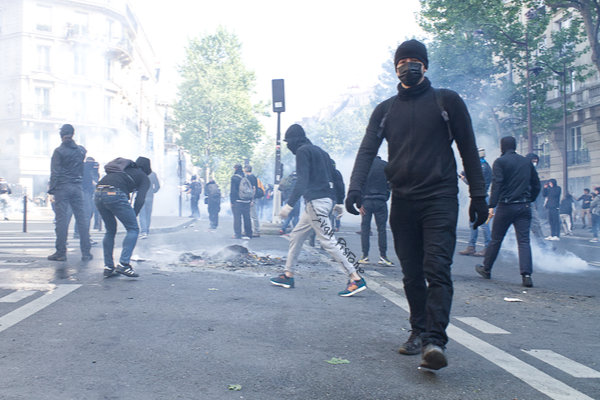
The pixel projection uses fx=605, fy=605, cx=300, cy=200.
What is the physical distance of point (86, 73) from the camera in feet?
160

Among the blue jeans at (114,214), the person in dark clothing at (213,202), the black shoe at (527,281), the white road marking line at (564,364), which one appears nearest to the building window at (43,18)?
the person in dark clothing at (213,202)

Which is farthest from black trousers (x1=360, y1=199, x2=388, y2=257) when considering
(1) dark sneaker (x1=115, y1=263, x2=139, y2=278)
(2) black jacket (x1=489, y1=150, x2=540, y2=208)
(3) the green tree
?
(3) the green tree

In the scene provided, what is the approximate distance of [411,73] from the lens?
12.2 ft

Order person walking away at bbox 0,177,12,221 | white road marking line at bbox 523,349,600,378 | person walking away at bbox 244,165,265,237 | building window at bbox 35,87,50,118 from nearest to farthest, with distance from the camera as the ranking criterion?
white road marking line at bbox 523,349,600,378, person walking away at bbox 244,165,265,237, person walking away at bbox 0,177,12,221, building window at bbox 35,87,50,118

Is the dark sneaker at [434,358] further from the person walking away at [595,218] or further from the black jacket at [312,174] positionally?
the person walking away at [595,218]

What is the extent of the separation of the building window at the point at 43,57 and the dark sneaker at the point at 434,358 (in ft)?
159

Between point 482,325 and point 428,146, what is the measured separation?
1861 millimetres

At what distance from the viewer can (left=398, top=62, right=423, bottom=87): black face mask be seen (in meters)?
3.70

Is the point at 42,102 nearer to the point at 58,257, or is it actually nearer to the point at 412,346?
the point at 58,257

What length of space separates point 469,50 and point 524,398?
31951 millimetres

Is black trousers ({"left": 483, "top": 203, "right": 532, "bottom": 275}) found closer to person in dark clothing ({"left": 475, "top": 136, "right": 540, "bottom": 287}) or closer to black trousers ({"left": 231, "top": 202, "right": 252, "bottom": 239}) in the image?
person in dark clothing ({"left": 475, "top": 136, "right": 540, "bottom": 287})

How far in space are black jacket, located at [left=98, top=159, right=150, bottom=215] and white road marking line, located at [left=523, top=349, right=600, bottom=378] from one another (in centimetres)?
482

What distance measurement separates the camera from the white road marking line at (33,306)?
14.6ft

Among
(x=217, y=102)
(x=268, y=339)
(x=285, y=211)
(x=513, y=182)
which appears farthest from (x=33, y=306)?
(x=217, y=102)
